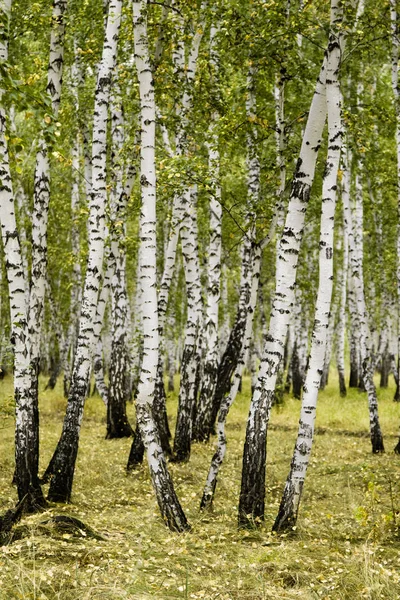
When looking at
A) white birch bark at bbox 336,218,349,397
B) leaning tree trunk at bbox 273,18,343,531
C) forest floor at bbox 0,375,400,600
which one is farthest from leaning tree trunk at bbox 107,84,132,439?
white birch bark at bbox 336,218,349,397

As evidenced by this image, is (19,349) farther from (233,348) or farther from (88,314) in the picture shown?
(233,348)

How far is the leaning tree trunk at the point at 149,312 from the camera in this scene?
26.5 ft

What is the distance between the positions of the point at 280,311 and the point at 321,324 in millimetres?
621

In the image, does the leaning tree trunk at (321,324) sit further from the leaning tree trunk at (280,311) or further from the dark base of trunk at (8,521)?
the dark base of trunk at (8,521)

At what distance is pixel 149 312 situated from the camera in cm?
819

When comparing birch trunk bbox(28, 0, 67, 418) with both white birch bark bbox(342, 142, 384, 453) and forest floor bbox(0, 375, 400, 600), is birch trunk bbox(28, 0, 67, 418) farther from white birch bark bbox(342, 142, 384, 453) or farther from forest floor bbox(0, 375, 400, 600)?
white birch bark bbox(342, 142, 384, 453)

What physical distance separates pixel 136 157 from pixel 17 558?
8488 mm

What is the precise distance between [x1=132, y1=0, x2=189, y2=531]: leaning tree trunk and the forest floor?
52 centimetres

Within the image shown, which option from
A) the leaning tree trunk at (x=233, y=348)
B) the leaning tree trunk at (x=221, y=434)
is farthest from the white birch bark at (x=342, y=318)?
the leaning tree trunk at (x=221, y=434)

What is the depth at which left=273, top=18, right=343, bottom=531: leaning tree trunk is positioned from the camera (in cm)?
839

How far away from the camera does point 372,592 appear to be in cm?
617

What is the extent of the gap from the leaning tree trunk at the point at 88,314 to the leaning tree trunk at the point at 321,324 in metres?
3.60

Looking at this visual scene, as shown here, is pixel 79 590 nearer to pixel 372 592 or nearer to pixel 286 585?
pixel 286 585

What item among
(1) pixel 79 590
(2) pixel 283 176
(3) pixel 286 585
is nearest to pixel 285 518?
(3) pixel 286 585
